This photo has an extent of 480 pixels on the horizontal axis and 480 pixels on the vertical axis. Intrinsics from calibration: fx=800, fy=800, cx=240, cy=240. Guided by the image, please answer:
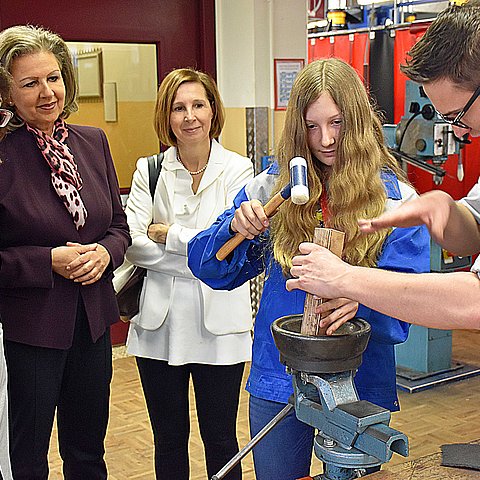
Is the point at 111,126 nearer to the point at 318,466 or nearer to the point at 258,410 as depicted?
the point at 318,466

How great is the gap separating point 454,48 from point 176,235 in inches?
57.4

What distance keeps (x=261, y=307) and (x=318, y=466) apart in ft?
5.27

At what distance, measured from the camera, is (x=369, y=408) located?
1543 millimetres

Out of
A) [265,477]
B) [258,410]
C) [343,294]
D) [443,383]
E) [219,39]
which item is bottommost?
[443,383]

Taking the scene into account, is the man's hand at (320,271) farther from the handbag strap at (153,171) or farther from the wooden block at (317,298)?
the handbag strap at (153,171)

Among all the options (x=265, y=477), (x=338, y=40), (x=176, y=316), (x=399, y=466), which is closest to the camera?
(x=399, y=466)

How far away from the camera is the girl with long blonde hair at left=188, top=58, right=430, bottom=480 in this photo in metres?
1.96

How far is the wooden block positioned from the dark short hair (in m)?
0.36

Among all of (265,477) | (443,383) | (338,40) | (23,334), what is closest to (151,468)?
(23,334)

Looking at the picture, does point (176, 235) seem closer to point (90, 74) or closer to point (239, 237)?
point (239, 237)

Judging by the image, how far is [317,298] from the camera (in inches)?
66.9

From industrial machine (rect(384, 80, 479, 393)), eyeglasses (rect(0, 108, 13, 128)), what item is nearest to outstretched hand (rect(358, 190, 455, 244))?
eyeglasses (rect(0, 108, 13, 128))

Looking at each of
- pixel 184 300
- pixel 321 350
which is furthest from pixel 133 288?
pixel 321 350

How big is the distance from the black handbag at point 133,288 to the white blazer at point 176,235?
2cm
